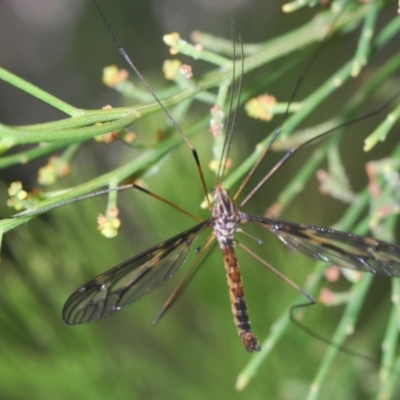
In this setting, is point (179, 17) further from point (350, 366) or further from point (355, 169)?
point (350, 366)

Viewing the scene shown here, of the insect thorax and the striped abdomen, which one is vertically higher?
the insect thorax

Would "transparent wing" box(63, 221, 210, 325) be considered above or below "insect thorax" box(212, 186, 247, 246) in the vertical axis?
below

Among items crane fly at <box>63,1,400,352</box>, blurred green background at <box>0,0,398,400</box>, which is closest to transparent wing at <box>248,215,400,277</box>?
crane fly at <box>63,1,400,352</box>

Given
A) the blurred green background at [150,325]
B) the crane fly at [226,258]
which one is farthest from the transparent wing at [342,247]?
the blurred green background at [150,325]

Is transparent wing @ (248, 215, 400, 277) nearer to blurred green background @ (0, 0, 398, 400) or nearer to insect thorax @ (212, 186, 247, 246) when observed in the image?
insect thorax @ (212, 186, 247, 246)

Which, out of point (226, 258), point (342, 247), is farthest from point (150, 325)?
point (342, 247)

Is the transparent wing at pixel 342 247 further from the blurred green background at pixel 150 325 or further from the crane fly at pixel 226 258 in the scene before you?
the blurred green background at pixel 150 325
